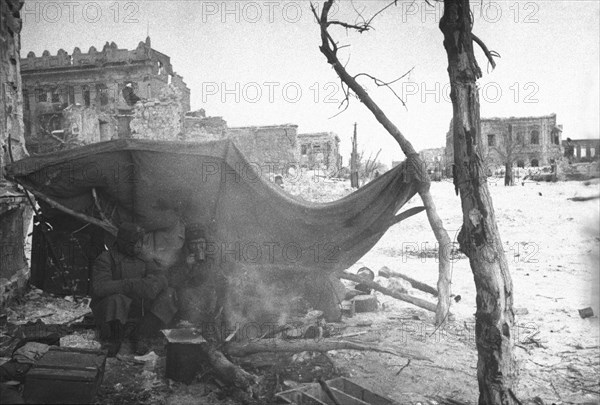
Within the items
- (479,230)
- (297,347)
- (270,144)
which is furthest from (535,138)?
(479,230)

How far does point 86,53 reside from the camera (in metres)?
39.9

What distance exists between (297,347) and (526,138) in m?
47.5

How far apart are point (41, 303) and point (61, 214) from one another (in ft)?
5.29

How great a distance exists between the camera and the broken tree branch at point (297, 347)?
4.97 meters

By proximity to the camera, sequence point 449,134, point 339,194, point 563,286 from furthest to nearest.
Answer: point 449,134, point 339,194, point 563,286

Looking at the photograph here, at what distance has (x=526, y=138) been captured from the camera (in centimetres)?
4544

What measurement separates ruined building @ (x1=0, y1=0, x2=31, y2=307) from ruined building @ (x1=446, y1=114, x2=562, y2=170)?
41.5 metres

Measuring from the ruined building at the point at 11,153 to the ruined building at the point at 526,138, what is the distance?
41496 mm

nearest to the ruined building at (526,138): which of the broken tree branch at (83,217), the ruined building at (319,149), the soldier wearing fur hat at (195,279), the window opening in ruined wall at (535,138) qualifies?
the window opening in ruined wall at (535,138)

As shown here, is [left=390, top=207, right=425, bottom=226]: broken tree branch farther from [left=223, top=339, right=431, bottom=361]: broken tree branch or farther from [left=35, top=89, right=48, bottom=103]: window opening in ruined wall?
[left=35, top=89, right=48, bottom=103]: window opening in ruined wall

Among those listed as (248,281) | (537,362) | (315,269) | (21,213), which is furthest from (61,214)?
(537,362)

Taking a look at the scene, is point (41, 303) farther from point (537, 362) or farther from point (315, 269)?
point (537, 362)

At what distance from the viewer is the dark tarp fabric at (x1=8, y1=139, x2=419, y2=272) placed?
6.34m

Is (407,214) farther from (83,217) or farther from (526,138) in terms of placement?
(526,138)
